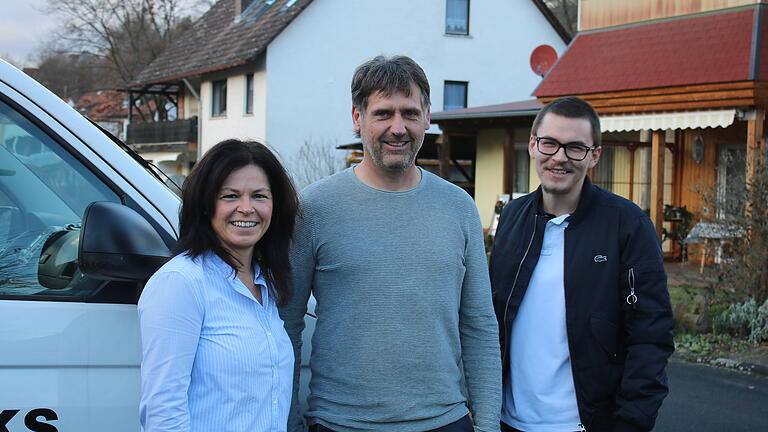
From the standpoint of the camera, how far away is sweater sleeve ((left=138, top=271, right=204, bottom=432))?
73.6 inches

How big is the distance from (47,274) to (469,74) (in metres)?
25.7

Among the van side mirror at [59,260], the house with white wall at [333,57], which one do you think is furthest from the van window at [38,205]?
the house with white wall at [333,57]

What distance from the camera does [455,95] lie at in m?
27.4

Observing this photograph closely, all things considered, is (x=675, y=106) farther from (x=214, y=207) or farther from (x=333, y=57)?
(x=333, y=57)

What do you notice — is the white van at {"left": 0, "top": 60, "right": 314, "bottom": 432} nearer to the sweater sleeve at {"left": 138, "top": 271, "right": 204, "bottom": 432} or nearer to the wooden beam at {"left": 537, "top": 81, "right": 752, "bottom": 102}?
the sweater sleeve at {"left": 138, "top": 271, "right": 204, "bottom": 432}

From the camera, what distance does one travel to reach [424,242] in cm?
236

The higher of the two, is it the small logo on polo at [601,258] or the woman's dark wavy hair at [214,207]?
the woman's dark wavy hair at [214,207]

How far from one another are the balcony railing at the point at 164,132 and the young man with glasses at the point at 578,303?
28.6 metres

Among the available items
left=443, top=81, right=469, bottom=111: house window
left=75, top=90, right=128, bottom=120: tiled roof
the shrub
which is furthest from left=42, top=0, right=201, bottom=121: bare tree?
the shrub

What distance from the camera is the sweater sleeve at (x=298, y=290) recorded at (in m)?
2.34

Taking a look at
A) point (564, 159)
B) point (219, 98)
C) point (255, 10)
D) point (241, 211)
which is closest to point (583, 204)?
point (564, 159)

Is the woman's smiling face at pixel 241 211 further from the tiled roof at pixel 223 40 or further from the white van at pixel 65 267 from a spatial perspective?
the tiled roof at pixel 223 40

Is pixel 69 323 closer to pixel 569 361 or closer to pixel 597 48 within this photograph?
pixel 569 361

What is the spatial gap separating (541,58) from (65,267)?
58.2 ft
